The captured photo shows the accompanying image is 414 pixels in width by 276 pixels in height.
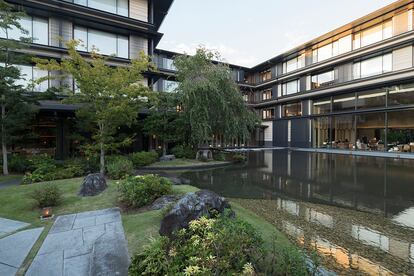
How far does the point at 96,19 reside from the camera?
17.3m

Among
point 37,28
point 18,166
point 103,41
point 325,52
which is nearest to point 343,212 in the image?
point 18,166

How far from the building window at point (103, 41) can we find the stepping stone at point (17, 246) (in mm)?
15781

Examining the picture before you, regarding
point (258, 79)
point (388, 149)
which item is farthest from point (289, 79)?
point (388, 149)

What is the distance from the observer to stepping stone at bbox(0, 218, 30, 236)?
5.04 m

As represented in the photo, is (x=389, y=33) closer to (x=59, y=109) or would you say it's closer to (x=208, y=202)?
(x=208, y=202)

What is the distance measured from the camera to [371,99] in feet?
76.3

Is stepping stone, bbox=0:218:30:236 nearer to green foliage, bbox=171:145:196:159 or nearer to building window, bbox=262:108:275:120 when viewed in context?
green foliage, bbox=171:145:196:159

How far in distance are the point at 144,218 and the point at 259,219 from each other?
2809mm

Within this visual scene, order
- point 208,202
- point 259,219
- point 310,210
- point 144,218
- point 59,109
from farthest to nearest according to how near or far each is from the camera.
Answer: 1. point 59,109
2. point 310,210
3. point 259,219
4. point 144,218
5. point 208,202

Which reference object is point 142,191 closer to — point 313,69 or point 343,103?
point 343,103

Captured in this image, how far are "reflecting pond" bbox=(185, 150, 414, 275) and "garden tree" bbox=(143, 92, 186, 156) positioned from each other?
648cm

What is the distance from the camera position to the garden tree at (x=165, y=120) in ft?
55.7

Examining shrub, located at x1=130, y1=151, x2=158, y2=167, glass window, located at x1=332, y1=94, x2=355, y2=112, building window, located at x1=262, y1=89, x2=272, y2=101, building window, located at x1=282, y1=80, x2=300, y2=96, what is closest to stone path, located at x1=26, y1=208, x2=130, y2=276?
shrub, located at x1=130, y1=151, x2=158, y2=167

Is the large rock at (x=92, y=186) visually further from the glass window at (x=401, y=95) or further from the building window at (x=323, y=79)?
the building window at (x=323, y=79)
